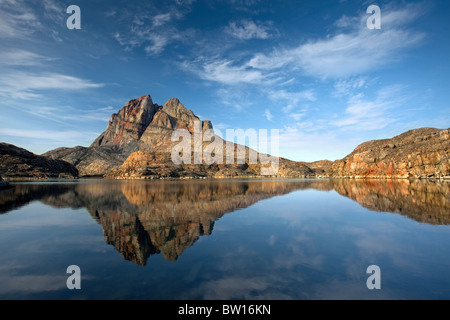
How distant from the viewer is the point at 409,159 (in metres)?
128

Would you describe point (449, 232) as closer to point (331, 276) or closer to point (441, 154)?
point (331, 276)

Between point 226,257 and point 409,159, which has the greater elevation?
point 409,159

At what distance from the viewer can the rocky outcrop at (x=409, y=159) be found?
364 feet

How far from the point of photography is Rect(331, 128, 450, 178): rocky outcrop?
4368 inches

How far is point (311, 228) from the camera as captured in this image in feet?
61.9

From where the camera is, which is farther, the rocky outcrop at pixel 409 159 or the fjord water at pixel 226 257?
the rocky outcrop at pixel 409 159

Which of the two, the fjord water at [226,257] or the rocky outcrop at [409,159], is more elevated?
the rocky outcrop at [409,159]

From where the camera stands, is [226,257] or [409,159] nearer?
[226,257]

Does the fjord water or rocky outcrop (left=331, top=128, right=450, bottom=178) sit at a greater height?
rocky outcrop (left=331, top=128, right=450, bottom=178)

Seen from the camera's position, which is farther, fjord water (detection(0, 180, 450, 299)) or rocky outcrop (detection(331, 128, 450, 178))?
rocky outcrop (detection(331, 128, 450, 178))

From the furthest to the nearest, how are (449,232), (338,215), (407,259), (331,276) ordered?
(338,215), (449,232), (407,259), (331,276)
